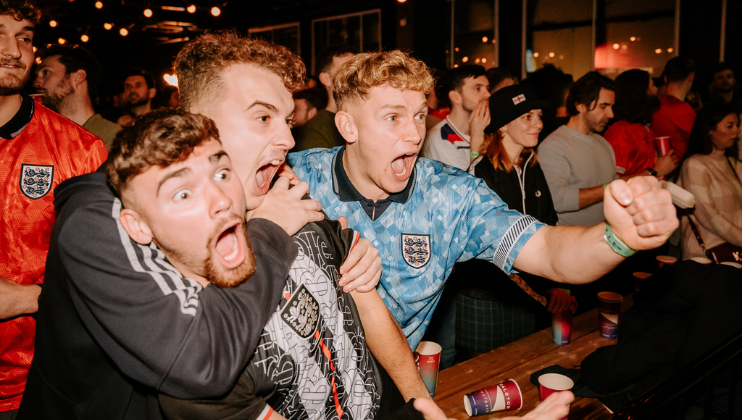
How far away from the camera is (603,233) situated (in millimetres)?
1351

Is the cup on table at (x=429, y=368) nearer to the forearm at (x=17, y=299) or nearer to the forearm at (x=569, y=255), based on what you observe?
the forearm at (x=569, y=255)

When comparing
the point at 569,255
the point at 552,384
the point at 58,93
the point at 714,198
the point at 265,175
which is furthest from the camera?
the point at 714,198

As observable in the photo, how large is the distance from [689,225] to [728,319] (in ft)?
8.07

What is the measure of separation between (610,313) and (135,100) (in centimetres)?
551

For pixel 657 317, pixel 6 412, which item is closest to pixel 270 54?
pixel 6 412

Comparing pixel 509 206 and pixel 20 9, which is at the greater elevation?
pixel 20 9

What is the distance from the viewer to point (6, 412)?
172 cm

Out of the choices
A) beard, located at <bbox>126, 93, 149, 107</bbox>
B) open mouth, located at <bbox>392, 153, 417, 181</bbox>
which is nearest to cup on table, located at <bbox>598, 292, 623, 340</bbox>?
open mouth, located at <bbox>392, 153, 417, 181</bbox>

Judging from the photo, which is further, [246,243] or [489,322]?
[489,322]

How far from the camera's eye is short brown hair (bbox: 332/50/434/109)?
6.16 ft

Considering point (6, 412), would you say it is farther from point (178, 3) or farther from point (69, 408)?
point (178, 3)

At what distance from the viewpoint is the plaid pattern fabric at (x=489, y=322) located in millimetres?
3088

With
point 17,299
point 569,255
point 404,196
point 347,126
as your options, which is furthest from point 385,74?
point 17,299

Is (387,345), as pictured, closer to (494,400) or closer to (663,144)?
(494,400)
